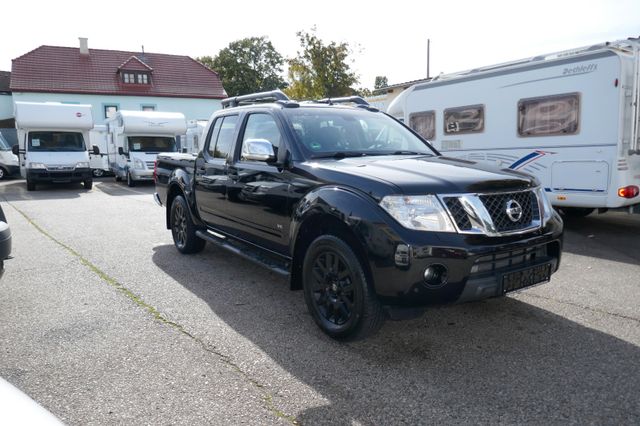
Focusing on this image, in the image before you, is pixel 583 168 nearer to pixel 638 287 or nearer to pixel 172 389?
pixel 638 287

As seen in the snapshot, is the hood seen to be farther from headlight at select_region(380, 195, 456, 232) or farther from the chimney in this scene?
the chimney

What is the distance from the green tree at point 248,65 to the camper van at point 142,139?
39.3 meters

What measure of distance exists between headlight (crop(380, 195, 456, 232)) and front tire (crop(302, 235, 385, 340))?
17.9 inches

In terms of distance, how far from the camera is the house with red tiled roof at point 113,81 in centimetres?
3453

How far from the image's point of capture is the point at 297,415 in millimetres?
2857

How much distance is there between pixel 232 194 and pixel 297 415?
9.40 ft

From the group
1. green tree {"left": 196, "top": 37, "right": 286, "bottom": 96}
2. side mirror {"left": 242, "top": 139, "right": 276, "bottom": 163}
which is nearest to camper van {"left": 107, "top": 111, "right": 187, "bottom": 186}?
side mirror {"left": 242, "top": 139, "right": 276, "bottom": 163}

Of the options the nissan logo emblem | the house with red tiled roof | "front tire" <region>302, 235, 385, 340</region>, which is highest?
the house with red tiled roof

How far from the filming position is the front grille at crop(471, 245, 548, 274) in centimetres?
336

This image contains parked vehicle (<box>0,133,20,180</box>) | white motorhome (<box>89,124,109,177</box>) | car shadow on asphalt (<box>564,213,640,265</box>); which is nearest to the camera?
car shadow on asphalt (<box>564,213,640,265</box>)

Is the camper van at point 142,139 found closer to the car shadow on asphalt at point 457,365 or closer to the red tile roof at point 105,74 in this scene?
the car shadow on asphalt at point 457,365

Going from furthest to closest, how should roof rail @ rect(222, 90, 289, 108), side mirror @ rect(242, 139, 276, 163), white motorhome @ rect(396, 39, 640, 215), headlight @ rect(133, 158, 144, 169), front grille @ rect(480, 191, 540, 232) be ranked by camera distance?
headlight @ rect(133, 158, 144, 169) < white motorhome @ rect(396, 39, 640, 215) < roof rail @ rect(222, 90, 289, 108) < side mirror @ rect(242, 139, 276, 163) < front grille @ rect(480, 191, 540, 232)

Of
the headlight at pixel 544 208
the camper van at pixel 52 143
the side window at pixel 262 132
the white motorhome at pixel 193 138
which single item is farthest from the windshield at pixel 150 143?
the headlight at pixel 544 208

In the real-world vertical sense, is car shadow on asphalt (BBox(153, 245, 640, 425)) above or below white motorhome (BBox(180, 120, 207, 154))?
below
